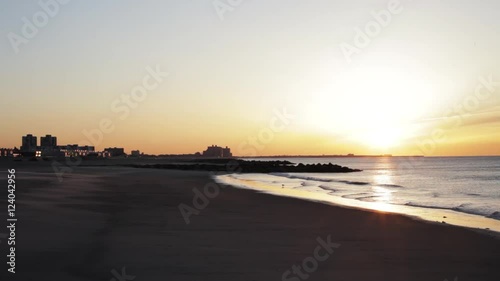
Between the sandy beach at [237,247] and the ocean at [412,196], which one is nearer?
the sandy beach at [237,247]

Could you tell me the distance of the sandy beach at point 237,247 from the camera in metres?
9.59

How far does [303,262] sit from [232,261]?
5.17ft

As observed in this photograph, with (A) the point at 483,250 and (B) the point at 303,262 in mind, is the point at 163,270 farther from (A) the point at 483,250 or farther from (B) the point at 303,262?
(A) the point at 483,250

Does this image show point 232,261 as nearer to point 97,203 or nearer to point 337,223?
point 337,223

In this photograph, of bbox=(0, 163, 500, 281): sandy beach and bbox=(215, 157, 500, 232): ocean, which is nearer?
bbox=(0, 163, 500, 281): sandy beach

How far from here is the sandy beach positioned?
9.59 metres

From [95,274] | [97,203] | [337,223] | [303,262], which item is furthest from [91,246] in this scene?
[97,203]

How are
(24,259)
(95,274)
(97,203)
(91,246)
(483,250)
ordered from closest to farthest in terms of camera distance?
(95,274) < (24,259) < (91,246) < (483,250) < (97,203)

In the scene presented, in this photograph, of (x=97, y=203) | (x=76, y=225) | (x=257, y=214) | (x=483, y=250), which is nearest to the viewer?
(x=483, y=250)

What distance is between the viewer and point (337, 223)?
17547mm

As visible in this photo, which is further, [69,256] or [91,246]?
[91,246]

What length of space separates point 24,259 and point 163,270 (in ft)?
9.62

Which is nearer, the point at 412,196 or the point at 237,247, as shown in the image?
the point at 237,247

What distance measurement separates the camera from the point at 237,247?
12227 mm
